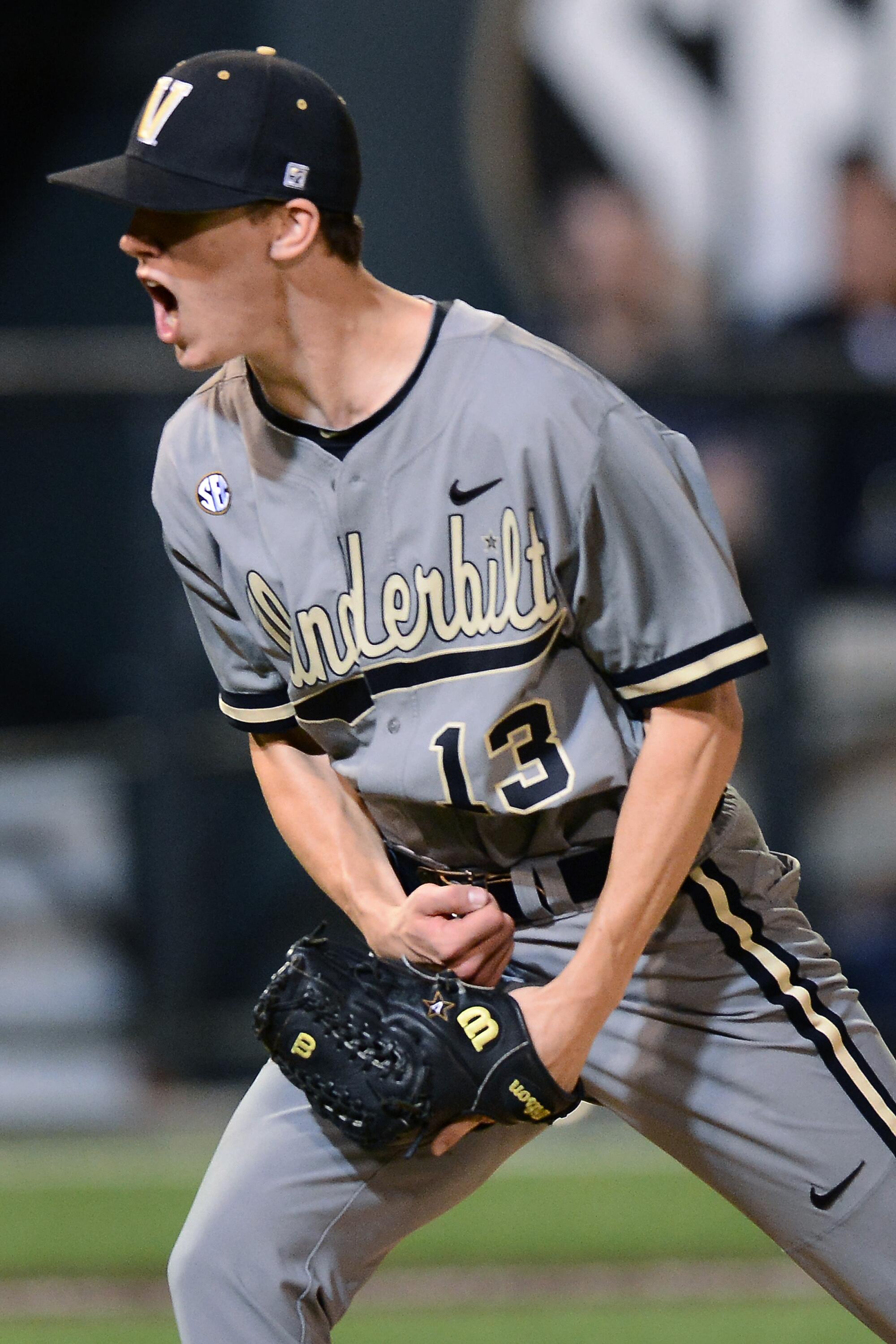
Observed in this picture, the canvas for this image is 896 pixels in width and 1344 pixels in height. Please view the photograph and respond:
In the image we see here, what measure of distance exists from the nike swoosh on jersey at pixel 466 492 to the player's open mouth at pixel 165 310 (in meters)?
0.35

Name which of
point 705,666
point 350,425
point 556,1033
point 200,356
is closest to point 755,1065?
point 556,1033

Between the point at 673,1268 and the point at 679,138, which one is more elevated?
the point at 679,138

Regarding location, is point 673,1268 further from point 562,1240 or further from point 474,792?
point 474,792

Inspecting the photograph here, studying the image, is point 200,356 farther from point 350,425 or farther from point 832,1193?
point 832,1193

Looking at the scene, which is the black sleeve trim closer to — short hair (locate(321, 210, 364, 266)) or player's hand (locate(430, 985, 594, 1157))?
player's hand (locate(430, 985, 594, 1157))

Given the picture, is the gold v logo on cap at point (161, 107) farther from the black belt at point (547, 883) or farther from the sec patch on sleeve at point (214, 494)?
the black belt at point (547, 883)

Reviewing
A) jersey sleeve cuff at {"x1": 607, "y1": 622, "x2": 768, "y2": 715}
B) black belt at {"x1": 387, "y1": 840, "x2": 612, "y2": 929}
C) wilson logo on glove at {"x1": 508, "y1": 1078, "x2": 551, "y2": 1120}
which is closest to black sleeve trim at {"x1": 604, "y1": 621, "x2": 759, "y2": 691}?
jersey sleeve cuff at {"x1": 607, "y1": 622, "x2": 768, "y2": 715}

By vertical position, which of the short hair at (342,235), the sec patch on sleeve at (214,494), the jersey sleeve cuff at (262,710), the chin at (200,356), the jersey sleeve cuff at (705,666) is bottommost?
the jersey sleeve cuff at (262,710)

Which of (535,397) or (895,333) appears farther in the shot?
(895,333)

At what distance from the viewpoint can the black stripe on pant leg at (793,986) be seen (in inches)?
84.6

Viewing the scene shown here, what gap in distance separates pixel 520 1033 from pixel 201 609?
690mm

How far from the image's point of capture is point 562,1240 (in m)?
4.13

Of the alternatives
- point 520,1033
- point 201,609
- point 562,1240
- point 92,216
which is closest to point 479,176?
point 92,216

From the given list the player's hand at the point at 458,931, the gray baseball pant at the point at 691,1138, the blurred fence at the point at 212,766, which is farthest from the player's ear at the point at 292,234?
the blurred fence at the point at 212,766
